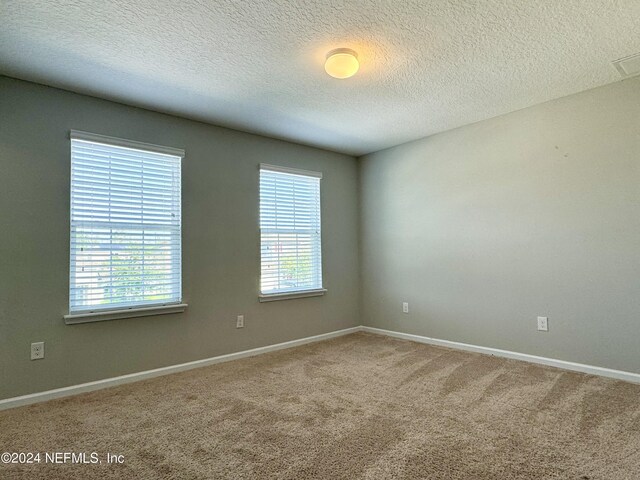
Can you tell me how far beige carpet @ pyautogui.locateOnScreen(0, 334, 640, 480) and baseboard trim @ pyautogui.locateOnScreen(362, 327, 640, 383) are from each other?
115mm

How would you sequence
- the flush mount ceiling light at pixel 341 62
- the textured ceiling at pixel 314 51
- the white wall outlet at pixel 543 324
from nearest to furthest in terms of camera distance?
1. the textured ceiling at pixel 314 51
2. the flush mount ceiling light at pixel 341 62
3. the white wall outlet at pixel 543 324

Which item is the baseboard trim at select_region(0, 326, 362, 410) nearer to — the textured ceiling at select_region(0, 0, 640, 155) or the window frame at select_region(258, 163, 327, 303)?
the window frame at select_region(258, 163, 327, 303)

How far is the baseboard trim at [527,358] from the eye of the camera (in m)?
2.86

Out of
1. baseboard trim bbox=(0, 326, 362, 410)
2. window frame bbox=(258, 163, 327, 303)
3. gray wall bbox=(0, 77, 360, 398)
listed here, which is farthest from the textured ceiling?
baseboard trim bbox=(0, 326, 362, 410)

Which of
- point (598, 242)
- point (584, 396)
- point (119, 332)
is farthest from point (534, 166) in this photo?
point (119, 332)

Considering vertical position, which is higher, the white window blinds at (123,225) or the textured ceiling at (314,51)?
the textured ceiling at (314,51)

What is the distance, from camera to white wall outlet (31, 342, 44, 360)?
2.64 metres

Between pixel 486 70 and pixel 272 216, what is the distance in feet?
8.13

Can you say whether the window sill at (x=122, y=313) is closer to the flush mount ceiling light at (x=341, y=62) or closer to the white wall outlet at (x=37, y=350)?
the white wall outlet at (x=37, y=350)

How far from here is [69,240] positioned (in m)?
2.81

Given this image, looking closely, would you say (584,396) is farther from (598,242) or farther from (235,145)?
(235,145)

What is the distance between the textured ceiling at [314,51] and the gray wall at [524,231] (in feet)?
1.25

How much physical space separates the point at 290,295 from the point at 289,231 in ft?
2.44

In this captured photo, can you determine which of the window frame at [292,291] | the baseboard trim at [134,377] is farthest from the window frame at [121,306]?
the window frame at [292,291]
